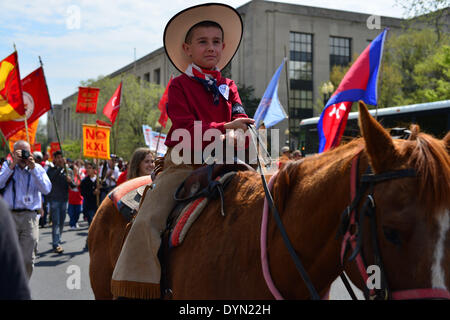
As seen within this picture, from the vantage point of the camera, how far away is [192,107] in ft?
9.61

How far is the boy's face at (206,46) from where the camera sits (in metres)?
3.06

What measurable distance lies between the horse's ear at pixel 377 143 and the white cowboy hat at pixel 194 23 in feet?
5.33

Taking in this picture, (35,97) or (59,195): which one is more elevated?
(35,97)

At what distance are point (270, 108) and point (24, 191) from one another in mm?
7490

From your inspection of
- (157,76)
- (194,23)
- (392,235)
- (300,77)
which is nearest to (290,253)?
(392,235)

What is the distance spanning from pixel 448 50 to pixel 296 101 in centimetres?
2699

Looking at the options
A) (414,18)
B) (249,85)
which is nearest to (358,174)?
(414,18)

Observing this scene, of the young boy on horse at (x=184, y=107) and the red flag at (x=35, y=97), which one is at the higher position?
the red flag at (x=35, y=97)

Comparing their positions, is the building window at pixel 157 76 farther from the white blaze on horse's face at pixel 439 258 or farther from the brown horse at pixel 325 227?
the white blaze on horse's face at pixel 439 258

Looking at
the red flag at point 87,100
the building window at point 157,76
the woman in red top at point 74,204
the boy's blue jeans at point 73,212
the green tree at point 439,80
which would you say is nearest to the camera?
the red flag at point 87,100

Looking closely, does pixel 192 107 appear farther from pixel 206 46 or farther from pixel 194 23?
pixel 194 23

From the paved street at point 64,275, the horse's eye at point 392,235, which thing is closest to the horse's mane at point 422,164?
the horse's eye at point 392,235

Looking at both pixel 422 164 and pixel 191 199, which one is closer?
pixel 422 164

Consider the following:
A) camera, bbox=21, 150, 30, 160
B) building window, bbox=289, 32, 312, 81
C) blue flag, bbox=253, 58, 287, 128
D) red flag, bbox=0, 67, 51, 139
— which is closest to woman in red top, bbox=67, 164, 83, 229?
red flag, bbox=0, 67, 51, 139
